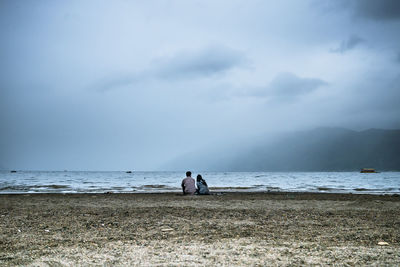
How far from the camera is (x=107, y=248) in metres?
6.02

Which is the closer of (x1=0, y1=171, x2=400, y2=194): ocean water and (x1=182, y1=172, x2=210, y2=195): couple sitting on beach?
(x1=182, y1=172, x2=210, y2=195): couple sitting on beach

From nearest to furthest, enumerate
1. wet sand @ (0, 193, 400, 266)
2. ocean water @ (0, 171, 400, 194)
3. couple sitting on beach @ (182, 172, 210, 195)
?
wet sand @ (0, 193, 400, 266) → couple sitting on beach @ (182, 172, 210, 195) → ocean water @ (0, 171, 400, 194)

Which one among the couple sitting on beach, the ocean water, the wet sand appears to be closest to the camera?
the wet sand

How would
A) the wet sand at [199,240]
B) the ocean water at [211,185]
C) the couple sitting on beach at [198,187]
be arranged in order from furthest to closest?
1. the ocean water at [211,185]
2. the couple sitting on beach at [198,187]
3. the wet sand at [199,240]

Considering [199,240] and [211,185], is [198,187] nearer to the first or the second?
[199,240]

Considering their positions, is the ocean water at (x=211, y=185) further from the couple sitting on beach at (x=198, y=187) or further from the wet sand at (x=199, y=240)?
the wet sand at (x=199, y=240)

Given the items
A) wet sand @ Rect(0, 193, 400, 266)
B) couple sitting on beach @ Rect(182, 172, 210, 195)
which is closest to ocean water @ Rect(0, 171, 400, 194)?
couple sitting on beach @ Rect(182, 172, 210, 195)

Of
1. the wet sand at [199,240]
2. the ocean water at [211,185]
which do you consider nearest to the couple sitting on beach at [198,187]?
the ocean water at [211,185]

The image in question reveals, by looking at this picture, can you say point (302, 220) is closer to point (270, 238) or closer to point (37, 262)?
point (270, 238)

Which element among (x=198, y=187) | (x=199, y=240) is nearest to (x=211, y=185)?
(x=198, y=187)

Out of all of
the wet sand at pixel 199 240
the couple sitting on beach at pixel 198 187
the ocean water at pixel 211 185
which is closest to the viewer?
the wet sand at pixel 199 240

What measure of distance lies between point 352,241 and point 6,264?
649 centimetres

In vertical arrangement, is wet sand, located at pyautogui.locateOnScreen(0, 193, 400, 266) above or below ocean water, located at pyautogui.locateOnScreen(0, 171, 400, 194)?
above

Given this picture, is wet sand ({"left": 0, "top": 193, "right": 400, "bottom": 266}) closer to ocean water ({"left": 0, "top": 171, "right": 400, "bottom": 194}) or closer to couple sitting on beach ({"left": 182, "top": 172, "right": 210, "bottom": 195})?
couple sitting on beach ({"left": 182, "top": 172, "right": 210, "bottom": 195})
